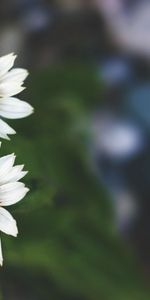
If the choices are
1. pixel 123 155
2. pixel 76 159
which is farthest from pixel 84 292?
pixel 123 155

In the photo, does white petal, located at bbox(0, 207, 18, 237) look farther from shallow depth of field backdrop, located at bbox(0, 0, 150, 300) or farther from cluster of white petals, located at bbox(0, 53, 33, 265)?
shallow depth of field backdrop, located at bbox(0, 0, 150, 300)

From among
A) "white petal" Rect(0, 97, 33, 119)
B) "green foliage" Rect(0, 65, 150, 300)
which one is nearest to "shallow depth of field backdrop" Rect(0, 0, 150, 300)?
"green foliage" Rect(0, 65, 150, 300)

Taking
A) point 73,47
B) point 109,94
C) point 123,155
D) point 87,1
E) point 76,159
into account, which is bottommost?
point 76,159

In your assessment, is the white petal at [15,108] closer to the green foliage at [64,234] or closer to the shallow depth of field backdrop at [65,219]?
the shallow depth of field backdrop at [65,219]

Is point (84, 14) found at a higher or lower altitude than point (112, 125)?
higher

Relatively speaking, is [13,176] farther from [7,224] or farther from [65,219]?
[65,219]

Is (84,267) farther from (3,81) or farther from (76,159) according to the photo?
(3,81)
